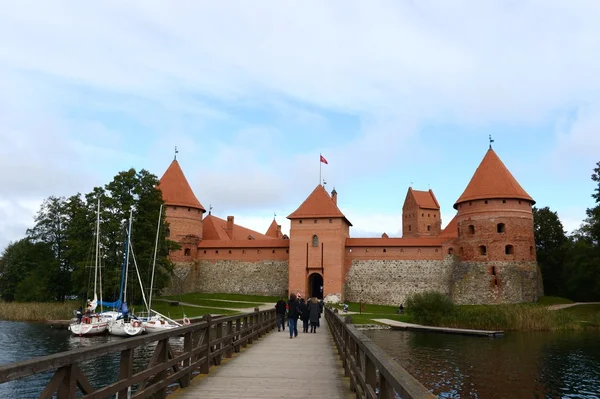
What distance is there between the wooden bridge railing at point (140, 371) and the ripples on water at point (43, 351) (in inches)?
203

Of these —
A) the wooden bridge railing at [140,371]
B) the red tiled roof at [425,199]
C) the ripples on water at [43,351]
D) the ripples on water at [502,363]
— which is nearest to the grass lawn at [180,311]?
the ripples on water at [43,351]

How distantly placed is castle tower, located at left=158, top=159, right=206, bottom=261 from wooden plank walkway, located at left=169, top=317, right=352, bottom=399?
31.3 metres

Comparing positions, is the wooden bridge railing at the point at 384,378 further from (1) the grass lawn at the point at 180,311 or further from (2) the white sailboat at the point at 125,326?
(1) the grass lawn at the point at 180,311

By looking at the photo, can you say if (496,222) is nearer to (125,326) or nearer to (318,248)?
(318,248)

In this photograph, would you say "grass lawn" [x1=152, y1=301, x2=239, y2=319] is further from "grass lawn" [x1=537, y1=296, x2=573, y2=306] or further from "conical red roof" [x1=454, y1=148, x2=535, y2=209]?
"grass lawn" [x1=537, y1=296, x2=573, y2=306]

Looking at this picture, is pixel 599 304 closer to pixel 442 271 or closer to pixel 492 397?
pixel 442 271

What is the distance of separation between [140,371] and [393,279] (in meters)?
32.3

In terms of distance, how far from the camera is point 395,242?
38125mm

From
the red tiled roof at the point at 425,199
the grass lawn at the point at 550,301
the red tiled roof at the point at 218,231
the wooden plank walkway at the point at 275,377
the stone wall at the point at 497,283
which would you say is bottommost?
the wooden plank walkway at the point at 275,377

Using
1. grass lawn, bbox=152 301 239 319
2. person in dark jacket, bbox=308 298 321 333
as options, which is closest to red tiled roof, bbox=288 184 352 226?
grass lawn, bbox=152 301 239 319

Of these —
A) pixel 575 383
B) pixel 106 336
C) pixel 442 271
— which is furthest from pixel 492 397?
pixel 442 271

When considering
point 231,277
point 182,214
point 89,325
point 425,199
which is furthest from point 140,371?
point 425,199

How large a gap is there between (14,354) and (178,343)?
5.57m

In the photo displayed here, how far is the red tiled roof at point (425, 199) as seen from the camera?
208ft
